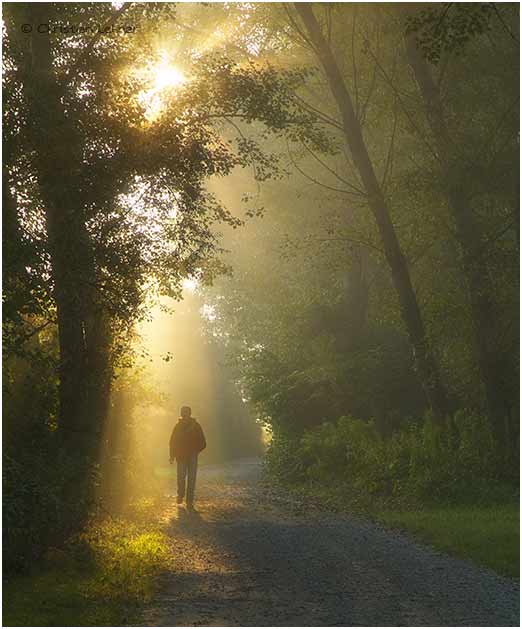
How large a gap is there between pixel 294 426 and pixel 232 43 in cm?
1326

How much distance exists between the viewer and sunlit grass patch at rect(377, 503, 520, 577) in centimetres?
1242

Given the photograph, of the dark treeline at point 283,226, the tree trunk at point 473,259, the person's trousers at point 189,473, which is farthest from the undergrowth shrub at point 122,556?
the tree trunk at point 473,259

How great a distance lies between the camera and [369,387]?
29.7m

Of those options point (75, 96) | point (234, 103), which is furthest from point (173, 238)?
point (75, 96)

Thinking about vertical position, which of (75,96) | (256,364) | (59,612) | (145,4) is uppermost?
(145,4)

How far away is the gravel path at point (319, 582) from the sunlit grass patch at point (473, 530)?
0.35m

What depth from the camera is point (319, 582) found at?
35.8 ft

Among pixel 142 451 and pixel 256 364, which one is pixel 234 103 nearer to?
pixel 142 451

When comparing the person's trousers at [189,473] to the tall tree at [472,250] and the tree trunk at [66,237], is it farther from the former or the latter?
the tall tree at [472,250]

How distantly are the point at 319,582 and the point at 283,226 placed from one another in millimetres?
24204

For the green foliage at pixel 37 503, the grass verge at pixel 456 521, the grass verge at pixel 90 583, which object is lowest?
the grass verge at pixel 90 583

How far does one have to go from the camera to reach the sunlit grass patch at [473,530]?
12.4 m

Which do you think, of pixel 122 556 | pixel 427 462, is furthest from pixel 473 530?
pixel 122 556

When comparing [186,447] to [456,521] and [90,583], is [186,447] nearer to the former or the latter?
[456,521]
